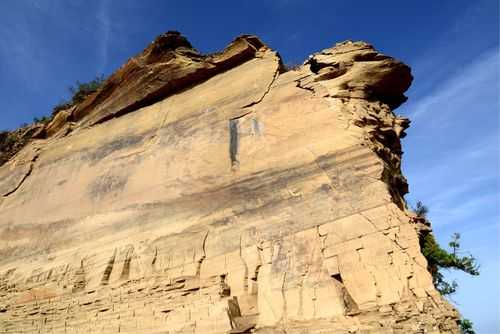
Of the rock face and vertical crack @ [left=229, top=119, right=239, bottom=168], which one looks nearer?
the rock face

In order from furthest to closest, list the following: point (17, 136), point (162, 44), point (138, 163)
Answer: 1. point (17, 136)
2. point (162, 44)
3. point (138, 163)

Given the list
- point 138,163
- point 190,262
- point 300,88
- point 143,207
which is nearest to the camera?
point 190,262

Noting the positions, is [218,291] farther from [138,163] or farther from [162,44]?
[162,44]

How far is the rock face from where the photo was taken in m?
7.61

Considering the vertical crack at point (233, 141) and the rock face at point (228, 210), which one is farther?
the vertical crack at point (233, 141)

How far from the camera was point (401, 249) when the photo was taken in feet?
24.2

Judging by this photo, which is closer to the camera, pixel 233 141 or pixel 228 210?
pixel 228 210

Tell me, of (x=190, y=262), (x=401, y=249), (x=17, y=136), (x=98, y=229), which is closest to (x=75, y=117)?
(x=17, y=136)

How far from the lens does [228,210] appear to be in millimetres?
9531

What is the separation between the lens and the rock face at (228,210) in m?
7.61

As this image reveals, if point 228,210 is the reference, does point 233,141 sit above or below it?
above

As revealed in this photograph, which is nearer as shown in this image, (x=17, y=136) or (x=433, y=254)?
(x=433, y=254)

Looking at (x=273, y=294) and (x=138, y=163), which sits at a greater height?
(x=138, y=163)

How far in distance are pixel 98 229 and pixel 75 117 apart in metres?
5.18
